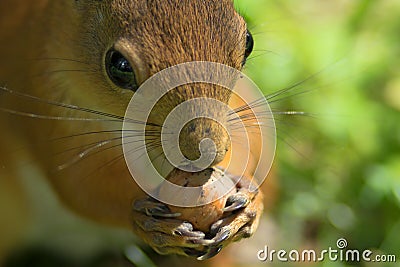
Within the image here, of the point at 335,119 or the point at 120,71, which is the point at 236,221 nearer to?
the point at 120,71

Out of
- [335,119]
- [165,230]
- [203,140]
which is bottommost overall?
[165,230]

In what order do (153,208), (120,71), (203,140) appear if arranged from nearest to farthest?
(203,140) < (120,71) < (153,208)

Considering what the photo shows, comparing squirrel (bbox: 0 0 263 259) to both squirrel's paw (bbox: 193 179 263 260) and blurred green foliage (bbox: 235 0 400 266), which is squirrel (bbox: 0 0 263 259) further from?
blurred green foliage (bbox: 235 0 400 266)

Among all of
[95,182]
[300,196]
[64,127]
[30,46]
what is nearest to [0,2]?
[30,46]

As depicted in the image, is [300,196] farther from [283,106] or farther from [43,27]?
[43,27]

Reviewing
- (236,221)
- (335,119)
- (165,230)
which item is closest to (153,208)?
(165,230)

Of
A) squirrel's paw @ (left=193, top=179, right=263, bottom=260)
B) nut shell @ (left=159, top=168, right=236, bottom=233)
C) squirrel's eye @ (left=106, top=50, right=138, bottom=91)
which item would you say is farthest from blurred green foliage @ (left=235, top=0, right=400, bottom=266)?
squirrel's eye @ (left=106, top=50, right=138, bottom=91)
